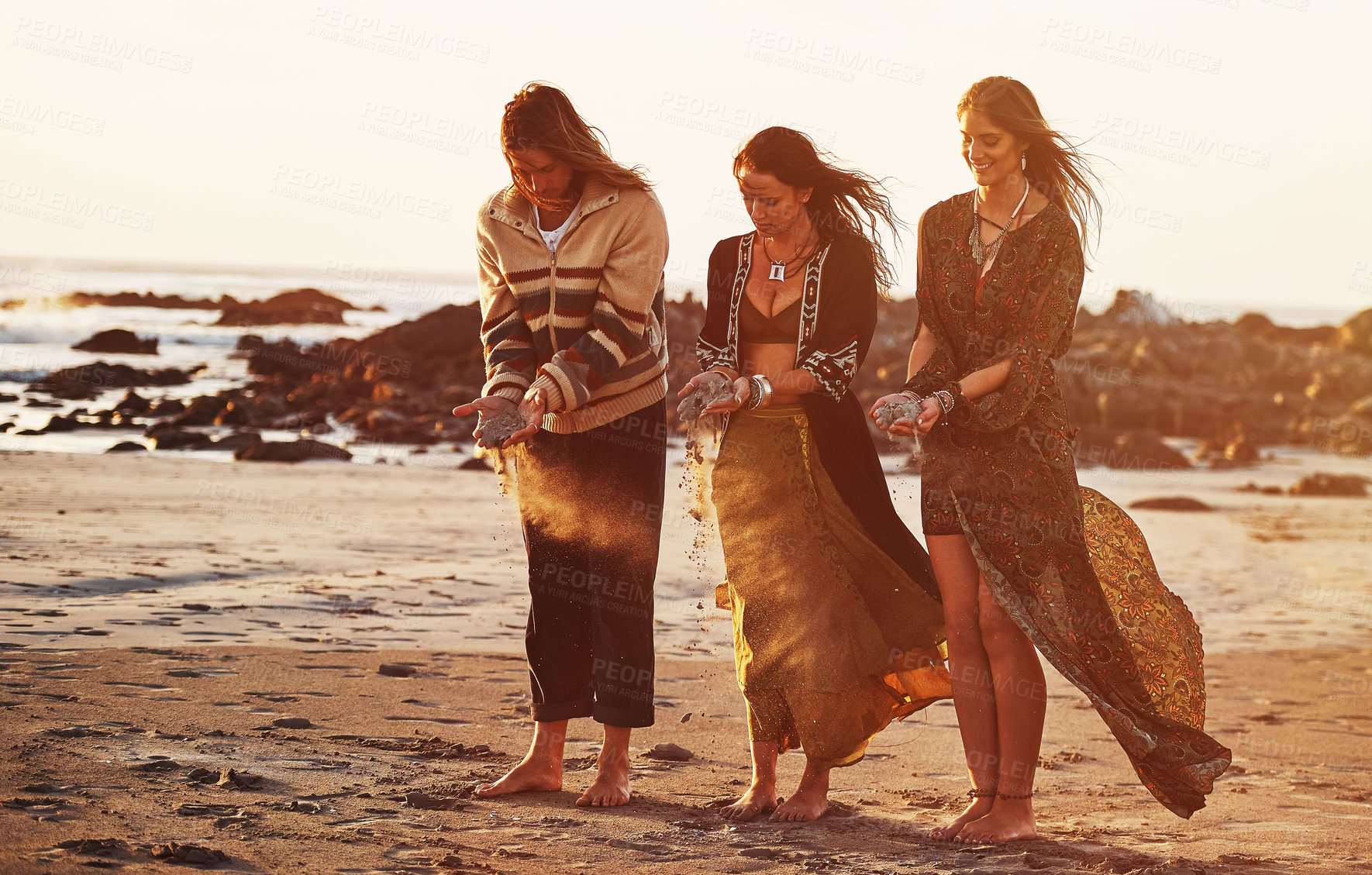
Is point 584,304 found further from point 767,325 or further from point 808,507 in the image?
point 808,507

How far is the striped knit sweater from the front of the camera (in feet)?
13.1

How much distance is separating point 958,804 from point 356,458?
32.3ft

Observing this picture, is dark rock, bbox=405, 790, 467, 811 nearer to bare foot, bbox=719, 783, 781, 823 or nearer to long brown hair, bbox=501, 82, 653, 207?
bare foot, bbox=719, 783, 781, 823

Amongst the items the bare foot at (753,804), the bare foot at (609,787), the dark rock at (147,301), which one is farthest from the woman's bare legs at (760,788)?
the dark rock at (147,301)

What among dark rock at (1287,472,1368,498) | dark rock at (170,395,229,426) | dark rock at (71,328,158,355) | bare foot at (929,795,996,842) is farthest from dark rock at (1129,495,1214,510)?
dark rock at (71,328,158,355)

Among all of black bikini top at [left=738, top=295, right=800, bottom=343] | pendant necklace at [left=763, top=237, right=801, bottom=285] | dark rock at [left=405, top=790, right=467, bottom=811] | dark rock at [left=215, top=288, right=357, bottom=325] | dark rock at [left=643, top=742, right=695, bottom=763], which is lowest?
dark rock at [left=643, top=742, right=695, bottom=763]

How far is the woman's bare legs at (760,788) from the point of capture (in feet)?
13.1

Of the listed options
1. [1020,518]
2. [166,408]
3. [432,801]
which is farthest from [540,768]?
[166,408]

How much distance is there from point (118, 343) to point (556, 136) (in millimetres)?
21616

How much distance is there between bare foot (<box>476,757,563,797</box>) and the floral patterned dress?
4.69 ft

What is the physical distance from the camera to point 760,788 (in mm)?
4047

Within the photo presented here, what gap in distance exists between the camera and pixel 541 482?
4.15 m

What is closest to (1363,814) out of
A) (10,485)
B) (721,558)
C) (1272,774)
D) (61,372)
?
(1272,774)

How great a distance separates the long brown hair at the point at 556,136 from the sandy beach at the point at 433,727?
3.79ft
